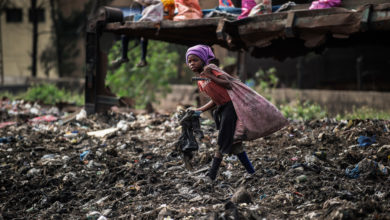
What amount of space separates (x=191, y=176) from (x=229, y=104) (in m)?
1.13

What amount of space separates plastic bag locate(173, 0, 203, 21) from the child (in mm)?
2875

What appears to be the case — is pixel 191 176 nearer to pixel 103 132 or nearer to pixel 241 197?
pixel 241 197

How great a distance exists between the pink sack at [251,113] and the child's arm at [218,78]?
5 cm

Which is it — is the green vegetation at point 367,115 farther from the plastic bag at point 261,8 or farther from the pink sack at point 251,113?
the pink sack at point 251,113

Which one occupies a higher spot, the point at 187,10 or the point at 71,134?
the point at 187,10

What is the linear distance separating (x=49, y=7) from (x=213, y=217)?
17.2 metres

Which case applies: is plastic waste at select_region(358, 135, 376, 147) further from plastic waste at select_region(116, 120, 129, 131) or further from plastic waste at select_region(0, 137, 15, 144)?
plastic waste at select_region(0, 137, 15, 144)

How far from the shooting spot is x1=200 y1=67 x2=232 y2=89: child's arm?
3.89m

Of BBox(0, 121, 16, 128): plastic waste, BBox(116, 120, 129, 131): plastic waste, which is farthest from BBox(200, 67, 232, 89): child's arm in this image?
BBox(0, 121, 16, 128): plastic waste

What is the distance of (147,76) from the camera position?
11.9 metres

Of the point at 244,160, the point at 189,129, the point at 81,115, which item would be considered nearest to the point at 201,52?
the point at 189,129

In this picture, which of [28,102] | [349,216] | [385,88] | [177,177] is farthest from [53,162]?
[385,88]

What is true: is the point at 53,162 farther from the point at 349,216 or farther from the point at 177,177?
the point at 349,216

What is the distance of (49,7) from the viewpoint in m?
18.0
